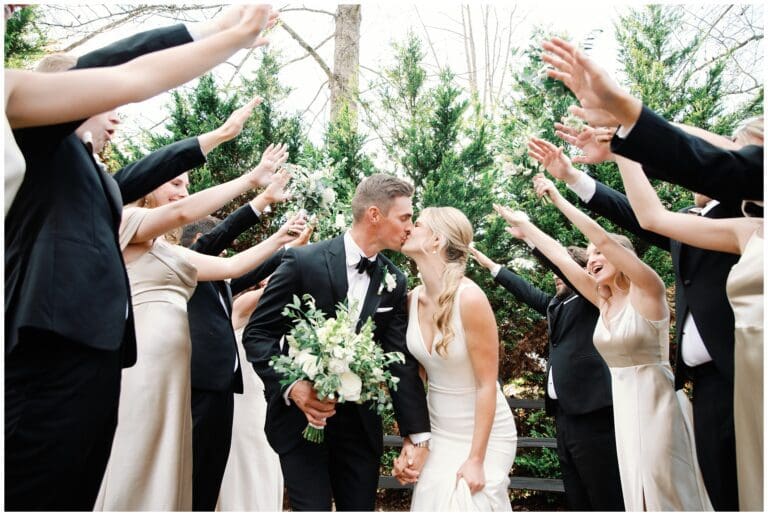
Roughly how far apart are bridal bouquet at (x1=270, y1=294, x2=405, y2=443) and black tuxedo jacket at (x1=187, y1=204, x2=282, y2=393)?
90 centimetres

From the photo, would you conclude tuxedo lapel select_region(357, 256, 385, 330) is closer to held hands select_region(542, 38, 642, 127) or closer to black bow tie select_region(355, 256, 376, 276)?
black bow tie select_region(355, 256, 376, 276)

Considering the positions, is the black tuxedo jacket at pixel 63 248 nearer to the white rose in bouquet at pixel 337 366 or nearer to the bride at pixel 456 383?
the white rose in bouquet at pixel 337 366

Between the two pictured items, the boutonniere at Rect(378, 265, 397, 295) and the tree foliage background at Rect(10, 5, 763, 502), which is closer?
the boutonniere at Rect(378, 265, 397, 295)

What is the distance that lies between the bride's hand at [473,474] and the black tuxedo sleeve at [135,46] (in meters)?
2.62

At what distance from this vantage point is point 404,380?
156 inches

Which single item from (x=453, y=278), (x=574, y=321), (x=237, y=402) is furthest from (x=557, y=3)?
(x=237, y=402)

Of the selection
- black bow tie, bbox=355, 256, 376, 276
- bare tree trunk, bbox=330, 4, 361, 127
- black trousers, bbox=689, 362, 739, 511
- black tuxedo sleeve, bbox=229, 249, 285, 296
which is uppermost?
bare tree trunk, bbox=330, 4, 361, 127

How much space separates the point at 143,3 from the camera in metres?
10.0

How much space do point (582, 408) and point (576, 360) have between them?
14.6 inches

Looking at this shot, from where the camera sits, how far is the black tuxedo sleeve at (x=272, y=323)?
3.84 metres

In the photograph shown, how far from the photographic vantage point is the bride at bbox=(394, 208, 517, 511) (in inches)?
143

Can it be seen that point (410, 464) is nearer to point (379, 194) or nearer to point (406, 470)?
point (406, 470)

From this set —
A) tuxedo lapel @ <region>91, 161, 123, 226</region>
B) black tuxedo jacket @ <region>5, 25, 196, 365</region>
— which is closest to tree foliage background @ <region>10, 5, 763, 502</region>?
tuxedo lapel @ <region>91, 161, 123, 226</region>

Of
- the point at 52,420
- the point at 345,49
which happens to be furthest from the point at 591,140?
the point at 345,49
